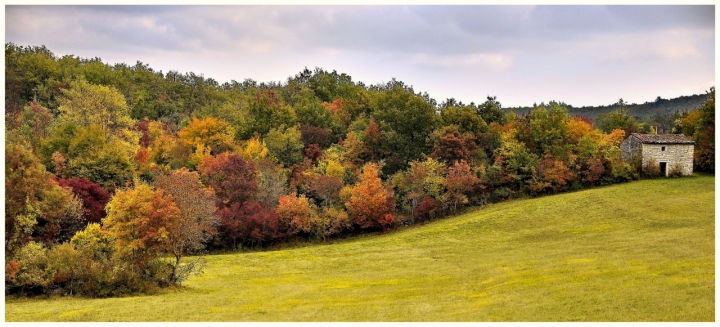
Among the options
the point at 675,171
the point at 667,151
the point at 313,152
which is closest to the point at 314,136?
the point at 313,152

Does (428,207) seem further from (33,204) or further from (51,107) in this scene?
(51,107)

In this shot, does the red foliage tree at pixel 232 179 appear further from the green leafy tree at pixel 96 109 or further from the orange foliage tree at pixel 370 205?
the green leafy tree at pixel 96 109

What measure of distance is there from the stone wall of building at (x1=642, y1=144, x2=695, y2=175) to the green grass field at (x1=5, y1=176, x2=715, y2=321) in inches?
132

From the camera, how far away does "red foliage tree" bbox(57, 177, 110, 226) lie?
2594 inches

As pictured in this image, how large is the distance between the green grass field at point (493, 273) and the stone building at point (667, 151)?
346cm

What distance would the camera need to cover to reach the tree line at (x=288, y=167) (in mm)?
52812

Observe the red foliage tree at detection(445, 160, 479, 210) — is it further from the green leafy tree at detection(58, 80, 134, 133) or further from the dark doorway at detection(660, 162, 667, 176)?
the green leafy tree at detection(58, 80, 134, 133)

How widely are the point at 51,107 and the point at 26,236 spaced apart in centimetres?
7357

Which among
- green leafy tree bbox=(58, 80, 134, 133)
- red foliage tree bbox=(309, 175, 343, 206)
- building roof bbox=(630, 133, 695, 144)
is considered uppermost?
green leafy tree bbox=(58, 80, 134, 133)

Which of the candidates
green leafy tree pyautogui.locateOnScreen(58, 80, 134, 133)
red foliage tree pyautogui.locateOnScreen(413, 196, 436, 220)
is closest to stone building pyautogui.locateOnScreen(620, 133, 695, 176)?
red foliage tree pyautogui.locateOnScreen(413, 196, 436, 220)

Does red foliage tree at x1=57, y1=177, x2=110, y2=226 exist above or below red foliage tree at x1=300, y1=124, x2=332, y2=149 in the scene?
below

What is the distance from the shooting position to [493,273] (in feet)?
143

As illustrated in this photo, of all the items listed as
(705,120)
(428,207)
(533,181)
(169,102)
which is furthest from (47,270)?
(169,102)

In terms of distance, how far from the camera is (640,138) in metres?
78.6
